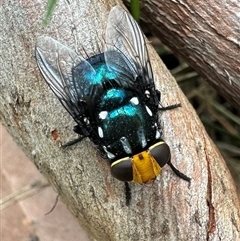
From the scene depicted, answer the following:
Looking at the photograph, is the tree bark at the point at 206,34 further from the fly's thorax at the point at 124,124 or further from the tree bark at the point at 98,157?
the fly's thorax at the point at 124,124

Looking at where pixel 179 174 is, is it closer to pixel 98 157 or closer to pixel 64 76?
pixel 98 157

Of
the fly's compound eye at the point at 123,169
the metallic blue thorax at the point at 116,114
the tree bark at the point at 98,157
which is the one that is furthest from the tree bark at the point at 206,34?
the fly's compound eye at the point at 123,169

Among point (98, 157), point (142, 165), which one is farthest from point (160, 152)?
point (98, 157)

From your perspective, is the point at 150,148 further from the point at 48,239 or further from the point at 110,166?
the point at 48,239

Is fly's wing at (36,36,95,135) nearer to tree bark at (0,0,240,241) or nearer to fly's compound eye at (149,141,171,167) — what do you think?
tree bark at (0,0,240,241)

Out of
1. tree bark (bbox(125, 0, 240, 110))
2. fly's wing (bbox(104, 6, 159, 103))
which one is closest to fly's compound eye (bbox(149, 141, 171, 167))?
fly's wing (bbox(104, 6, 159, 103))

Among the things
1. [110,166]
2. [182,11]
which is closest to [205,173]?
[110,166]
